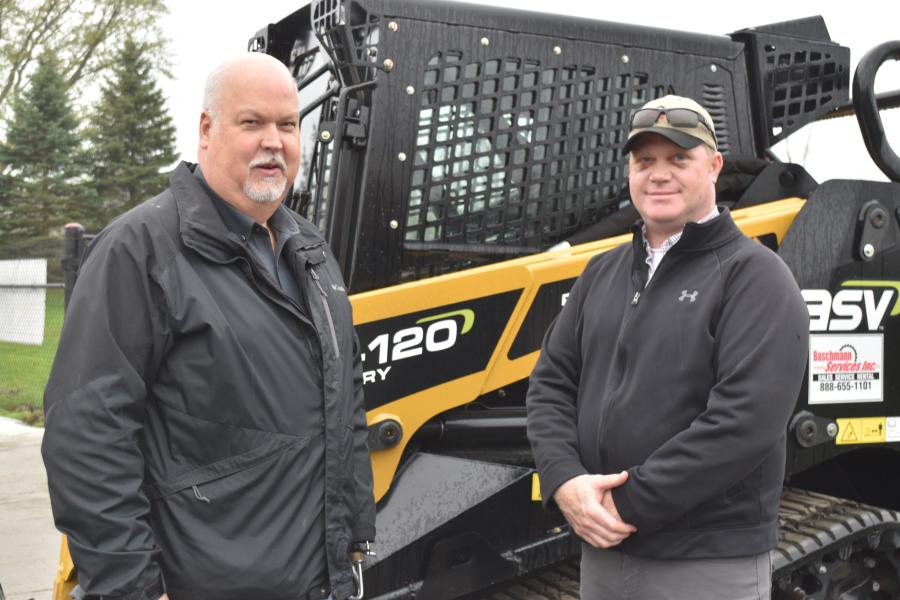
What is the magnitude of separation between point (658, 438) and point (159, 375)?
1078mm

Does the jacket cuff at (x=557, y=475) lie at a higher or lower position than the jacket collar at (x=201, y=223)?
lower

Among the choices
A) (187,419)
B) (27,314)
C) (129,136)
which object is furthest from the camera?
(129,136)

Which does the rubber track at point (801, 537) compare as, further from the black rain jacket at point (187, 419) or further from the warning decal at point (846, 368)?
the black rain jacket at point (187, 419)

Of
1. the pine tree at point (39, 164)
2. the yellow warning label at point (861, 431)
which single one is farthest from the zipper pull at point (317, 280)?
the pine tree at point (39, 164)

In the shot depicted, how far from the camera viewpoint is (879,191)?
3.46 metres

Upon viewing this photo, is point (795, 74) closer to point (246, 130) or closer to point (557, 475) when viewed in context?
point (557, 475)

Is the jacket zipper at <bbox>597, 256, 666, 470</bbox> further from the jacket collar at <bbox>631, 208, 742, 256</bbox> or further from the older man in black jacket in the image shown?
the older man in black jacket

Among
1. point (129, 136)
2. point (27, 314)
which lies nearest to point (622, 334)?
point (27, 314)

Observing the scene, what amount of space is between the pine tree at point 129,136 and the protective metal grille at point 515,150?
3037 cm

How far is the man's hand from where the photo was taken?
2160 mm

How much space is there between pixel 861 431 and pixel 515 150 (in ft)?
5.18

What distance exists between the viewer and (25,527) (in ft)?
19.7

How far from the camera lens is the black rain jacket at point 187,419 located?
1717mm

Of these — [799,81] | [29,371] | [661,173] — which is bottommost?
[29,371]
